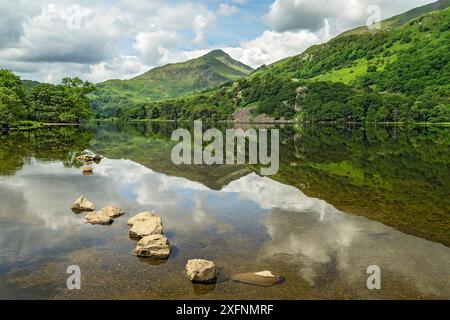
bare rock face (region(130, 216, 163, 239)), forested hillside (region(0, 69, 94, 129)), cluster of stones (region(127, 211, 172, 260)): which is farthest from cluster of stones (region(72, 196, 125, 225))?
forested hillside (region(0, 69, 94, 129))

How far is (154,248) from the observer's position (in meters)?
20.6

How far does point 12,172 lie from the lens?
46812mm

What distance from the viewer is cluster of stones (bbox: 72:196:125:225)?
87.5ft

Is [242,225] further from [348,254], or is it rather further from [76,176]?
[76,176]

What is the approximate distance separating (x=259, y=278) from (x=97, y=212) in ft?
49.8

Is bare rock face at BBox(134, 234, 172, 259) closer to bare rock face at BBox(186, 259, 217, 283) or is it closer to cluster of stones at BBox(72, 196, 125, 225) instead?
bare rock face at BBox(186, 259, 217, 283)

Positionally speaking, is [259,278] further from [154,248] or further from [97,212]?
[97,212]

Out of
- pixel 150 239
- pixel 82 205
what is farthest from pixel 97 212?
pixel 150 239

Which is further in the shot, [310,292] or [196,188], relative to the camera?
[196,188]

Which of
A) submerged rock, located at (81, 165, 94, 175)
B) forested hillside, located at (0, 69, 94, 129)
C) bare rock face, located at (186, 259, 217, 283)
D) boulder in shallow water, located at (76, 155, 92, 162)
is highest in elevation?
forested hillside, located at (0, 69, 94, 129)

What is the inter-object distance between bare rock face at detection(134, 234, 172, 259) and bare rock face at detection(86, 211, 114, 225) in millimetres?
6589

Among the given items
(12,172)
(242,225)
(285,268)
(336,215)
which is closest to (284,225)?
(242,225)

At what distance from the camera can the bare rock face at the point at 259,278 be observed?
17266 mm
